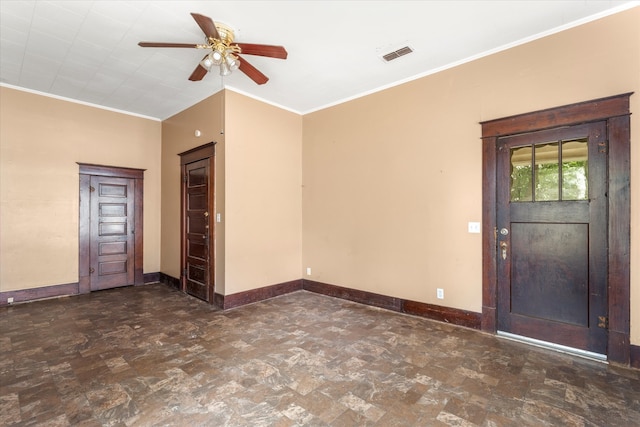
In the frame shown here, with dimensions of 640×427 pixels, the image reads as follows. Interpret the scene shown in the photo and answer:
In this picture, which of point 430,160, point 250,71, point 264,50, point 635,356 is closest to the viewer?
point 635,356

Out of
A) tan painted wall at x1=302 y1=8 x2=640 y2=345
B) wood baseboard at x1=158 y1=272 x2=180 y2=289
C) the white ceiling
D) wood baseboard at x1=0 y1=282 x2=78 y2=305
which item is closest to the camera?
the white ceiling

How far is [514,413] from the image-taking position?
2039mm

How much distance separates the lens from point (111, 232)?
541 cm

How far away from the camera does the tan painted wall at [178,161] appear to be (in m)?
4.43

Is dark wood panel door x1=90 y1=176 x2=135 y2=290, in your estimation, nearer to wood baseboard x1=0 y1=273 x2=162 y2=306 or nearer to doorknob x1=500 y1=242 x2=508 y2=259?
wood baseboard x1=0 y1=273 x2=162 y2=306

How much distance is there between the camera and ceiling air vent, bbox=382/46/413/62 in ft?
11.0

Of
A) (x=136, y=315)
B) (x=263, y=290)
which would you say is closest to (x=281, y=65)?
(x=263, y=290)

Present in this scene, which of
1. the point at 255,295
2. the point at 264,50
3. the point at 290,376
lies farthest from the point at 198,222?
the point at 290,376

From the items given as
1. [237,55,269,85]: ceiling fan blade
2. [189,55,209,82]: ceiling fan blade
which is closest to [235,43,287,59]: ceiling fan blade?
[237,55,269,85]: ceiling fan blade

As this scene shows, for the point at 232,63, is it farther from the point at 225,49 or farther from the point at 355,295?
the point at 355,295

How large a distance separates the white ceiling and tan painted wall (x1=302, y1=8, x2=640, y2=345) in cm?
26

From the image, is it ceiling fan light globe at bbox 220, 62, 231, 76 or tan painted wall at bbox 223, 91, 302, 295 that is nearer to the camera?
ceiling fan light globe at bbox 220, 62, 231, 76

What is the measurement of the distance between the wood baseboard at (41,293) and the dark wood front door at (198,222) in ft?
5.63

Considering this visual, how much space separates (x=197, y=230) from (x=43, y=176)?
252cm
